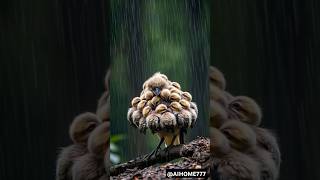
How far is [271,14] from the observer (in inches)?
272

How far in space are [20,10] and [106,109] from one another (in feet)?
5.27

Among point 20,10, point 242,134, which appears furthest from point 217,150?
point 20,10

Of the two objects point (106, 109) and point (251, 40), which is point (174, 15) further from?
point (106, 109)

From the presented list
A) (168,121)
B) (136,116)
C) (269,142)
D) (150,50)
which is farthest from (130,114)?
(269,142)

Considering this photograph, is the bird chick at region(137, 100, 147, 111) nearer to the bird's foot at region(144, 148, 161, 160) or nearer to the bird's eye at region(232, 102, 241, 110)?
the bird's foot at region(144, 148, 161, 160)

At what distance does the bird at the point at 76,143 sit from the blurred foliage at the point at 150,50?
365 mm

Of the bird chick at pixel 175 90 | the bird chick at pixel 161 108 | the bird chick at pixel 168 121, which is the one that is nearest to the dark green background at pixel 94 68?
the bird chick at pixel 175 90

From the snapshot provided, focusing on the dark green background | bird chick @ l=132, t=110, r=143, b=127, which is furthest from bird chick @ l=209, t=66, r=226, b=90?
bird chick @ l=132, t=110, r=143, b=127

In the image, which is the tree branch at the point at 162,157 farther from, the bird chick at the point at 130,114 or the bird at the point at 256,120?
the bird at the point at 256,120

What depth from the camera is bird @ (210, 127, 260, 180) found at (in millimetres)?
6883

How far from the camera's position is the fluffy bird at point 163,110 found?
6.93m

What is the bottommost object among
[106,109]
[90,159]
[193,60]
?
[90,159]

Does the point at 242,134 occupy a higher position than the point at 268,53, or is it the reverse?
the point at 268,53

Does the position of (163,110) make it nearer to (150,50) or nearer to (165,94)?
(165,94)
